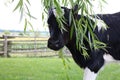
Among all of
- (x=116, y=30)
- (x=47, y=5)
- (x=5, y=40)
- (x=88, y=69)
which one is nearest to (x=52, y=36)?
(x=88, y=69)

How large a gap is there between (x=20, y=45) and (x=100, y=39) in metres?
12.9

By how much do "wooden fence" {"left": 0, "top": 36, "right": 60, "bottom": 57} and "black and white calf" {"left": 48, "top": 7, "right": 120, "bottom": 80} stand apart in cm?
1166

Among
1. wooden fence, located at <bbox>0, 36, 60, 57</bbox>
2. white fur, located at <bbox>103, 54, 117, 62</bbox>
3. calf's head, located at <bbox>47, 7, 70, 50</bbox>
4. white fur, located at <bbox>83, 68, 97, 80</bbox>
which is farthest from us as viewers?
wooden fence, located at <bbox>0, 36, 60, 57</bbox>

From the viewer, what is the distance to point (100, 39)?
19.3 ft

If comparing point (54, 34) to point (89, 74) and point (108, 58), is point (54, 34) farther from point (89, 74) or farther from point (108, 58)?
point (108, 58)

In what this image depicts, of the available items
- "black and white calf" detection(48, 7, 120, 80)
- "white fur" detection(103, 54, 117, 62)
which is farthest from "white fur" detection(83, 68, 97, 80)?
"white fur" detection(103, 54, 117, 62)

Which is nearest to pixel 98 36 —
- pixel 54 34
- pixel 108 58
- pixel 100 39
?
pixel 100 39

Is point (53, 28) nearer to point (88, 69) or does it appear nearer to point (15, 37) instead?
point (88, 69)

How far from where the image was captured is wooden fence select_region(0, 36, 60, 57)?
1753 centimetres

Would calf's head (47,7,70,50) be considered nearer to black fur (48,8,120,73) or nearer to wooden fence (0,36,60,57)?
black fur (48,8,120,73)

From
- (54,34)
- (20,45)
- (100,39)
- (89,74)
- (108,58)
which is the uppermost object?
(54,34)

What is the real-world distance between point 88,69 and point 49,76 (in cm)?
287

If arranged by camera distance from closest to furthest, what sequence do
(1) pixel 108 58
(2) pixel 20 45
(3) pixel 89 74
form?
(3) pixel 89 74
(1) pixel 108 58
(2) pixel 20 45

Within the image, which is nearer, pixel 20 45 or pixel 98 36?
pixel 98 36
